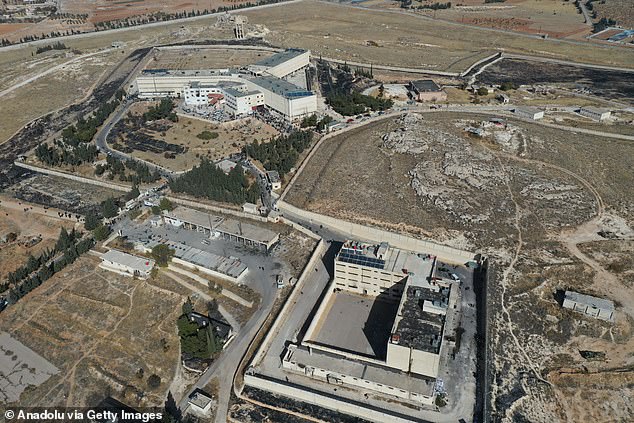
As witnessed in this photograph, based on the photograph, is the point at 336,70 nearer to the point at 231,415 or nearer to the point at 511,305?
the point at 511,305

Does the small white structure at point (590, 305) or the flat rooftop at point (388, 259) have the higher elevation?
the flat rooftop at point (388, 259)

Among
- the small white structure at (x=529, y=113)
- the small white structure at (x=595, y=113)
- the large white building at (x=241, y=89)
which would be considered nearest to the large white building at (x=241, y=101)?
the large white building at (x=241, y=89)

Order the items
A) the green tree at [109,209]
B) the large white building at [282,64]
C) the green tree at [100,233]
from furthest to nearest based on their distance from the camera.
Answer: the large white building at [282,64]
the green tree at [109,209]
the green tree at [100,233]

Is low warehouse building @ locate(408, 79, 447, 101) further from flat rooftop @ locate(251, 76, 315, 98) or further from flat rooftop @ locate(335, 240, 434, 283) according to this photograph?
flat rooftop @ locate(335, 240, 434, 283)

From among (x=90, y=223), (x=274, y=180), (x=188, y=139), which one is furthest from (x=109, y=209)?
(x=188, y=139)

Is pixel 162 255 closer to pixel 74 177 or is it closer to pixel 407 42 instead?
pixel 74 177

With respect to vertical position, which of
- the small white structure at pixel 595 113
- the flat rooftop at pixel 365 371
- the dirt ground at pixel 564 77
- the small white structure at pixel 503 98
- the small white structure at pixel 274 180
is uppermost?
the dirt ground at pixel 564 77

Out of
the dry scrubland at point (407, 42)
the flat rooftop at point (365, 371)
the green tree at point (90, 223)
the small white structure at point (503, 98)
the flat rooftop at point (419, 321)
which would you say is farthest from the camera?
the dry scrubland at point (407, 42)

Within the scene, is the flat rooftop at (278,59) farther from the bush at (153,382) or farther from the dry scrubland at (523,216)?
the bush at (153,382)
